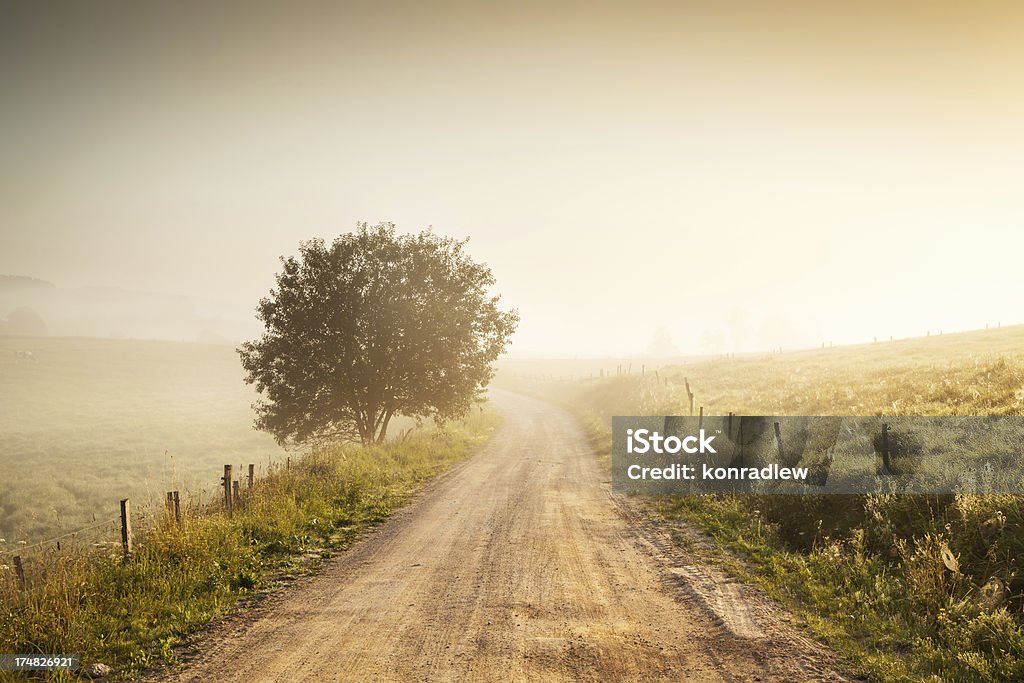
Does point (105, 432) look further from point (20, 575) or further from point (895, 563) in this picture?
point (895, 563)

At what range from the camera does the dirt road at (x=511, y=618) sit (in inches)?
232

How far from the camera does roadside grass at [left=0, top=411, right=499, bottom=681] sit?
21.3 ft

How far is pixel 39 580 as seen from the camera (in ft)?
25.4

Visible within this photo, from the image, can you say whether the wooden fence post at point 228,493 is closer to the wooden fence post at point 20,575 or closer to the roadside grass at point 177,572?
the roadside grass at point 177,572

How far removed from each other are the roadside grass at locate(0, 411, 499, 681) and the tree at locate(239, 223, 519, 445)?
24.1 feet

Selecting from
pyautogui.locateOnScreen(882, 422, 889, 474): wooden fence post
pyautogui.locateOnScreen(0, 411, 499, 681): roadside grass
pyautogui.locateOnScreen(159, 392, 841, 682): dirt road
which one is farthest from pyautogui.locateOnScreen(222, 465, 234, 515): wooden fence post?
pyautogui.locateOnScreen(882, 422, 889, 474): wooden fence post

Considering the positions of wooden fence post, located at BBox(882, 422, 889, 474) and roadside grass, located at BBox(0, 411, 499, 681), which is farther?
wooden fence post, located at BBox(882, 422, 889, 474)

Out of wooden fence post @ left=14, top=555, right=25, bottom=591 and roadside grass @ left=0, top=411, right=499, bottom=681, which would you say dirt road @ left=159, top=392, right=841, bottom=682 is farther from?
wooden fence post @ left=14, top=555, right=25, bottom=591

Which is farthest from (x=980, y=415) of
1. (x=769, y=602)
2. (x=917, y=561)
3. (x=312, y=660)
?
(x=312, y=660)

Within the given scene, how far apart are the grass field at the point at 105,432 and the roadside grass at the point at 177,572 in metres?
1.78

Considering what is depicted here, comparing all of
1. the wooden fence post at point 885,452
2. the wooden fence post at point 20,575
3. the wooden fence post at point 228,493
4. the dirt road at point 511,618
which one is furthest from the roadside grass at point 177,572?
the wooden fence post at point 885,452

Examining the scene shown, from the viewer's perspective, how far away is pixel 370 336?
22.2 meters

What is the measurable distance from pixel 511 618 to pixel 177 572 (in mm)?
5795

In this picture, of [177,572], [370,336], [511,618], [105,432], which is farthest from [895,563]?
[105,432]
